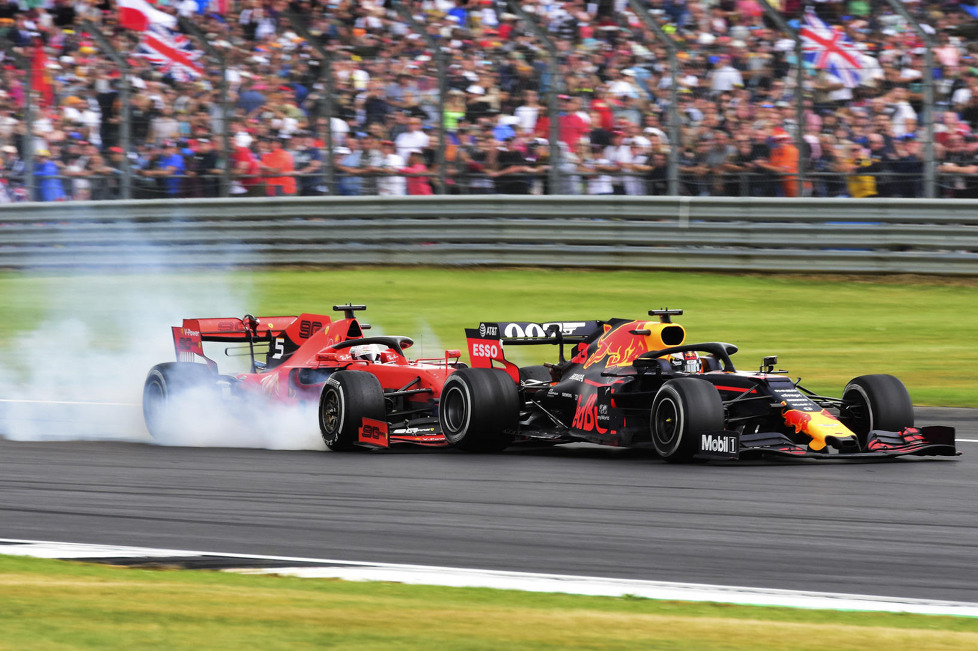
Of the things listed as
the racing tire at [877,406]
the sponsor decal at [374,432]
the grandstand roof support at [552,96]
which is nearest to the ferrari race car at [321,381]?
the sponsor decal at [374,432]

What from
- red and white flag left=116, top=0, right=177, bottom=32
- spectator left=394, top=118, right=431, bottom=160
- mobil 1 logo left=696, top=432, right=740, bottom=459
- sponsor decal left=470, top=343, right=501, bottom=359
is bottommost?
mobil 1 logo left=696, top=432, right=740, bottom=459

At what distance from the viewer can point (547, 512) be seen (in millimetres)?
7156

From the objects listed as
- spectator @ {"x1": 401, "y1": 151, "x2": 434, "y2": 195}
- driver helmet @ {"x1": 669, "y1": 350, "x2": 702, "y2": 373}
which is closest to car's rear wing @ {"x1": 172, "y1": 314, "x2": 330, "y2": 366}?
driver helmet @ {"x1": 669, "y1": 350, "x2": 702, "y2": 373}

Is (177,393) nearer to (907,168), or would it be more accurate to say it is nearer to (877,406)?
(877,406)

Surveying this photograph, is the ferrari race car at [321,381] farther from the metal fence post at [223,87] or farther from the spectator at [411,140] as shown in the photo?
the metal fence post at [223,87]

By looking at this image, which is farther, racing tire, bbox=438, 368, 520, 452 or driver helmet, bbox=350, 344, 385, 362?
driver helmet, bbox=350, 344, 385, 362

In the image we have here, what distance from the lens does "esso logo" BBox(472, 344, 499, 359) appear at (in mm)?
10067

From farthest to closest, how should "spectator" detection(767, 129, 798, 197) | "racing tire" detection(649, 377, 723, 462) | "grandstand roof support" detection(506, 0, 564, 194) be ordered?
"grandstand roof support" detection(506, 0, 564, 194) < "spectator" detection(767, 129, 798, 197) < "racing tire" detection(649, 377, 723, 462)

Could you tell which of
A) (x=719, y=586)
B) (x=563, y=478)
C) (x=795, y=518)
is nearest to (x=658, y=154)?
(x=563, y=478)

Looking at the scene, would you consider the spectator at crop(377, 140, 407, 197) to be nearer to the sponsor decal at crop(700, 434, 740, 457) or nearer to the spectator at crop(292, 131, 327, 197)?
the spectator at crop(292, 131, 327, 197)

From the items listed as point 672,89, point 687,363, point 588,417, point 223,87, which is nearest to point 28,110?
point 223,87

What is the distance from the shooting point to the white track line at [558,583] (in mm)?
4988

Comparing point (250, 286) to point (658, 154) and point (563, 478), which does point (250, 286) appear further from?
point (563, 478)

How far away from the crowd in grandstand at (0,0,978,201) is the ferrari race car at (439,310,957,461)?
23.5 ft
